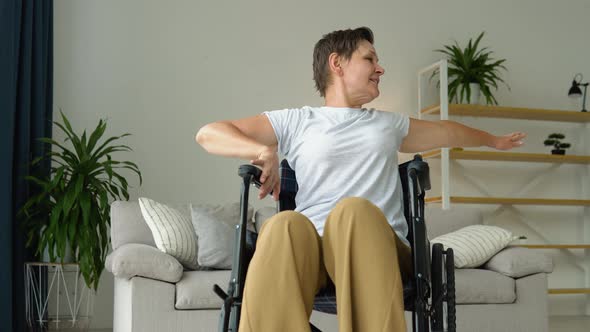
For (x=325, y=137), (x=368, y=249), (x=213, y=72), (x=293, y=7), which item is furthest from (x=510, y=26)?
(x=368, y=249)

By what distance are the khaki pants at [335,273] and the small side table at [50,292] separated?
275cm

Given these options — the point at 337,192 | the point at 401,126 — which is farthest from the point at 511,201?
the point at 337,192

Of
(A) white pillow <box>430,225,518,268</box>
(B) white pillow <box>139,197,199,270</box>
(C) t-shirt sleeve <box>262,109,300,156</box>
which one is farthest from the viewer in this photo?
(A) white pillow <box>430,225,518,268</box>

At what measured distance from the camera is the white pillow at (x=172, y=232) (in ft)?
11.5

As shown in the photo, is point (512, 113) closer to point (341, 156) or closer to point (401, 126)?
point (401, 126)

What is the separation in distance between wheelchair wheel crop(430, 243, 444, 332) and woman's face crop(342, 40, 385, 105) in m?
0.53

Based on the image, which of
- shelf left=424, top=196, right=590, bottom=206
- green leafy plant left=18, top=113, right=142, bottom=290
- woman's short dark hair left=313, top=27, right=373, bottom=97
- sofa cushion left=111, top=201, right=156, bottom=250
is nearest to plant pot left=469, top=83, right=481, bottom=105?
shelf left=424, top=196, right=590, bottom=206

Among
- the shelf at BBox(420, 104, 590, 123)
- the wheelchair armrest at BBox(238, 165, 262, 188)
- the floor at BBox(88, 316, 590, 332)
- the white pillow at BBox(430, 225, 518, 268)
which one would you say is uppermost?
the shelf at BBox(420, 104, 590, 123)

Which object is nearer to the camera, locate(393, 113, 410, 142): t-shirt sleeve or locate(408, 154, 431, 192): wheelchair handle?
locate(408, 154, 431, 192): wheelchair handle

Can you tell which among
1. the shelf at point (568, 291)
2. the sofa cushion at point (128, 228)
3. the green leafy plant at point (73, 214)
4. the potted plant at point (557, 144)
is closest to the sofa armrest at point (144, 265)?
the sofa cushion at point (128, 228)

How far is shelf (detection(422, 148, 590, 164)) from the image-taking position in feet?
18.0

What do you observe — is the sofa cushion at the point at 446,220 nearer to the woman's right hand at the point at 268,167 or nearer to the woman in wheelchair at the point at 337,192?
the woman in wheelchair at the point at 337,192

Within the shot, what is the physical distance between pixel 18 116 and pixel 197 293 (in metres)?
1.73

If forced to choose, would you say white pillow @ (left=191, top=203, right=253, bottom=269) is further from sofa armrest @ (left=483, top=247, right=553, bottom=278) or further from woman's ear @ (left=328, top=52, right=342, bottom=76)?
woman's ear @ (left=328, top=52, right=342, bottom=76)
